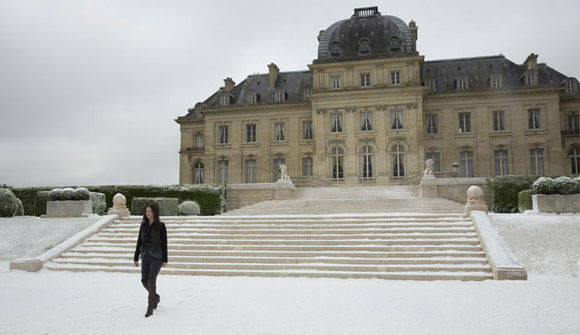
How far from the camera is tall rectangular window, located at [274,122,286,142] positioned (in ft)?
138

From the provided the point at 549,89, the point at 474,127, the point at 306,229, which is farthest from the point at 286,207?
the point at 549,89

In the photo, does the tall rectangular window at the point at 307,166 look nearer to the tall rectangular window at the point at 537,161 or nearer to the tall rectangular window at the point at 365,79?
the tall rectangular window at the point at 365,79

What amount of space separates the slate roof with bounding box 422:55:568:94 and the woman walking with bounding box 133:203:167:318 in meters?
36.3

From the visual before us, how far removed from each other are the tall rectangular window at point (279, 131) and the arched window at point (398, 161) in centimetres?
1013

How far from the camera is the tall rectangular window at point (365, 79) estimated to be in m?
38.0

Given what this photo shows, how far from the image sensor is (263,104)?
42344 millimetres

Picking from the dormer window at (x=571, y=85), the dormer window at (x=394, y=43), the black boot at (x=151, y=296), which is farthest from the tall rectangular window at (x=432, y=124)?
the black boot at (x=151, y=296)

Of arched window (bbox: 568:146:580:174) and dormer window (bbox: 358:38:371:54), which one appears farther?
dormer window (bbox: 358:38:371:54)

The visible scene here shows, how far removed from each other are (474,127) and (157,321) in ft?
120

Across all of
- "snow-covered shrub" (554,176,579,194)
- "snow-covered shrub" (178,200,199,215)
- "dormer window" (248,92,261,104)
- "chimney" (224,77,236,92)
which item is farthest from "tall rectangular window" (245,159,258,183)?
"snow-covered shrub" (554,176,579,194)

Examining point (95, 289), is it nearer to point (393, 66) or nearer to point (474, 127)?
point (393, 66)

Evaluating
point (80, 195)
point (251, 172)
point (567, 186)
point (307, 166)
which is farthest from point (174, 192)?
point (567, 186)

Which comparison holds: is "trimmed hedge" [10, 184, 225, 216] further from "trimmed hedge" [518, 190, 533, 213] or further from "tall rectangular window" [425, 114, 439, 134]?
"tall rectangular window" [425, 114, 439, 134]

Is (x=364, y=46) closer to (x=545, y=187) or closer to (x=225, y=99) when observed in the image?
(x=225, y=99)
